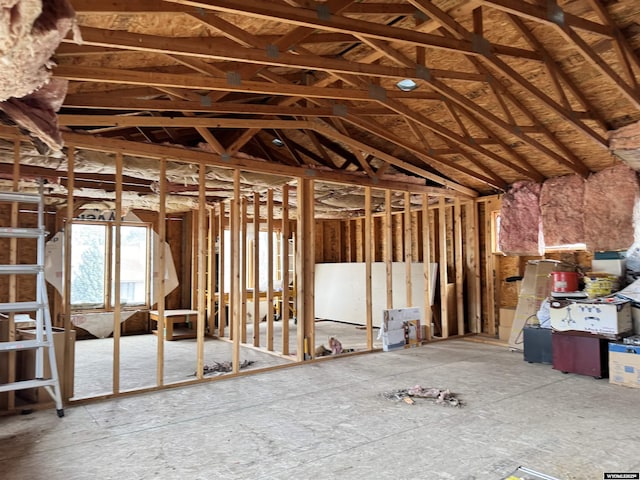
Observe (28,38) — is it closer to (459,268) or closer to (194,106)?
(194,106)

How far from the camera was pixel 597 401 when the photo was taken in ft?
13.8

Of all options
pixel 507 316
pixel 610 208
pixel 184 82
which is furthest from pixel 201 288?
pixel 610 208

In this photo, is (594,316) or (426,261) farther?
(426,261)

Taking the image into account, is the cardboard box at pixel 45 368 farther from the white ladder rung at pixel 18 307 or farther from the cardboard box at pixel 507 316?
the cardboard box at pixel 507 316

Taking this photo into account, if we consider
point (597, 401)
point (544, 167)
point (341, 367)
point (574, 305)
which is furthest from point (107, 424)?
point (544, 167)

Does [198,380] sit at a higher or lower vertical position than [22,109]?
lower

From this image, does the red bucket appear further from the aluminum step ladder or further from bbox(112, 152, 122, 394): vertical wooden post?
the aluminum step ladder

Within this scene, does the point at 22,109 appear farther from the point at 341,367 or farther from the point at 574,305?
the point at 574,305

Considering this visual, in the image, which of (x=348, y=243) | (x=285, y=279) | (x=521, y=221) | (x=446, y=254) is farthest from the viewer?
(x=348, y=243)

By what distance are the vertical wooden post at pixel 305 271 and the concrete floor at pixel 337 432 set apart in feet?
2.87

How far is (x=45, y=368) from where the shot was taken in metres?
4.11

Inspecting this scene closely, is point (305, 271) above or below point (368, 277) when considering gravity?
above

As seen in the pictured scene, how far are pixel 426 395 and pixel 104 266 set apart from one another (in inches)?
268

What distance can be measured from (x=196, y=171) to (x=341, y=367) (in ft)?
10.4
